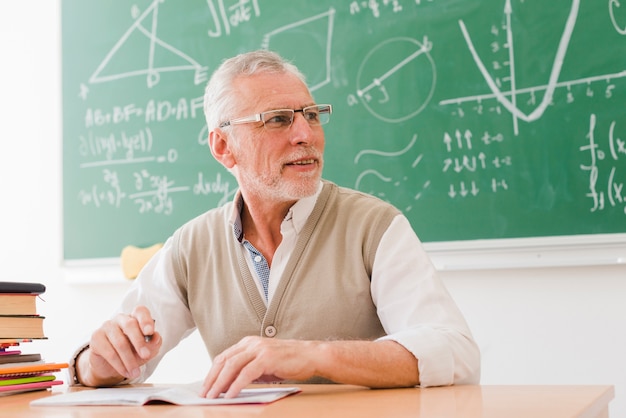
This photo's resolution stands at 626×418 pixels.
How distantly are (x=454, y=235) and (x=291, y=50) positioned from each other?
0.94 m

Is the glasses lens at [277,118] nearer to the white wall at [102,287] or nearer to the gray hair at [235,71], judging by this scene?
the gray hair at [235,71]

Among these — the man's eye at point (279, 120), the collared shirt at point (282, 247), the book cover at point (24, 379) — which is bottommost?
the book cover at point (24, 379)

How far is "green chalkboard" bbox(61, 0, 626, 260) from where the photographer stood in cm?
265

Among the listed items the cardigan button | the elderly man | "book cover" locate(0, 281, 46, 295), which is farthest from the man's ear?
"book cover" locate(0, 281, 46, 295)

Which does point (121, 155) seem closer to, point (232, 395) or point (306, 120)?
point (306, 120)

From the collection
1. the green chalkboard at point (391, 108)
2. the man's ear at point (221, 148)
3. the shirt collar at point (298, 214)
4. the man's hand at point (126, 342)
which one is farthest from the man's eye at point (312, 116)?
the green chalkboard at point (391, 108)

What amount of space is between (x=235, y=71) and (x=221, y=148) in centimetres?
22

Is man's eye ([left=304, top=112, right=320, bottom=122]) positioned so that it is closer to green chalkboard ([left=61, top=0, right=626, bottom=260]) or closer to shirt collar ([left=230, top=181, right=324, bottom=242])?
shirt collar ([left=230, top=181, right=324, bottom=242])

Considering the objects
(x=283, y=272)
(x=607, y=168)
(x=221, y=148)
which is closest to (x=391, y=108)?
(x=607, y=168)

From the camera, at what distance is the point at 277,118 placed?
202cm

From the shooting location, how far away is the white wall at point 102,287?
2609mm

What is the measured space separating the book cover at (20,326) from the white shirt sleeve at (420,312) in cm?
71

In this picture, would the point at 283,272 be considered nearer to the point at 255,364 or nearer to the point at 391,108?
the point at 255,364

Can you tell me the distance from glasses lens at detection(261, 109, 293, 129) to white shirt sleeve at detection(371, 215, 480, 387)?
1.19 feet
